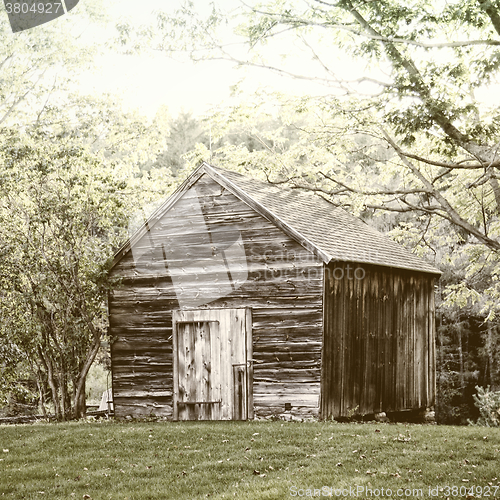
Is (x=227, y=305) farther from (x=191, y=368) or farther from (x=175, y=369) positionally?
(x=175, y=369)

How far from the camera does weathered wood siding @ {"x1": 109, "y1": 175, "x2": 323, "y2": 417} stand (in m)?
14.2

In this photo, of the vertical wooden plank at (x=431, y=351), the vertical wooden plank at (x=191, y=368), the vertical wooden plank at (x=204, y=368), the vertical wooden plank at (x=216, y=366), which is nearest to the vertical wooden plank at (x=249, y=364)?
the vertical wooden plank at (x=216, y=366)

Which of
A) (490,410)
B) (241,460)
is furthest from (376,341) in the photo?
(241,460)

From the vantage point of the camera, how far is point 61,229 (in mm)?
15781

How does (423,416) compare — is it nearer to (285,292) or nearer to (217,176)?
(285,292)

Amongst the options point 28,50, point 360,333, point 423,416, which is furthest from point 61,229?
point 28,50

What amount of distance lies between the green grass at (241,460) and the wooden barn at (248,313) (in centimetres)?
157

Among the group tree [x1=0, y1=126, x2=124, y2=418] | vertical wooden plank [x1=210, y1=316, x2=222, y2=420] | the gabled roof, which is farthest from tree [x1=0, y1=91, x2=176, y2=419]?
vertical wooden plank [x1=210, y1=316, x2=222, y2=420]

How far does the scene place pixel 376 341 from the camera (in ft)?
52.7

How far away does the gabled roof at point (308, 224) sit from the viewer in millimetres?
14578

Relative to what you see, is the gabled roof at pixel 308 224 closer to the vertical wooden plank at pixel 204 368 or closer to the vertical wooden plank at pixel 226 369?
the vertical wooden plank at pixel 226 369

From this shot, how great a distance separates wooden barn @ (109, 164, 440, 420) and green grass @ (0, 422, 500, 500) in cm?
157

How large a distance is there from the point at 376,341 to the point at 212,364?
163 inches

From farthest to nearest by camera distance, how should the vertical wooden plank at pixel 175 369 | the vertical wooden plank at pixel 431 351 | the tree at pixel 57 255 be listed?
1. the vertical wooden plank at pixel 431 351
2. the tree at pixel 57 255
3. the vertical wooden plank at pixel 175 369
